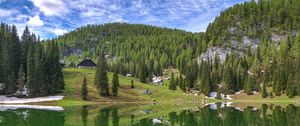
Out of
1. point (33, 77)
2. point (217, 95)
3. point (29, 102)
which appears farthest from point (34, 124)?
point (217, 95)

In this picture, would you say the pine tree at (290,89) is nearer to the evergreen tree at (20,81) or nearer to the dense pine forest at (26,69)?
the dense pine forest at (26,69)

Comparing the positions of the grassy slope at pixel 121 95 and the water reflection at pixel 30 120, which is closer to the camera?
the water reflection at pixel 30 120

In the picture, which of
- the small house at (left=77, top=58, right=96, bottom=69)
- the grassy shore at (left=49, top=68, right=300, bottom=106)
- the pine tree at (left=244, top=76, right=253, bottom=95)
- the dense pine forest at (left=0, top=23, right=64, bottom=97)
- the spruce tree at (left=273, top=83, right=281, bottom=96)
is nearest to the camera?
the dense pine forest at (left=0, top=23, right=64, bottom=97)

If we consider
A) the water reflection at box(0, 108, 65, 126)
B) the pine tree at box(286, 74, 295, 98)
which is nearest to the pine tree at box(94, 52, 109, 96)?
the water reflection at box(0, 108, 65, 126)

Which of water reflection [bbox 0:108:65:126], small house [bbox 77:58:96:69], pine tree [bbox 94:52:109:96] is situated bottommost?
water reflection [bbox 0:108:65:126]

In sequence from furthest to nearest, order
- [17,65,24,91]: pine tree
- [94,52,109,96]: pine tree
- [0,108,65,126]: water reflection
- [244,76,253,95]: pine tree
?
1. [244,76,253,95]: pine tree
2. [94,52,109,96]: pine tree
3. [17,65,24,91]: pine tree
4. [0,108,65,126]: water reflection

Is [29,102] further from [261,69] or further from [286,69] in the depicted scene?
[261,69]

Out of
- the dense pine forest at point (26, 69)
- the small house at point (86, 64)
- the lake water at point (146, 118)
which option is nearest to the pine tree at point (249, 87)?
the dense pine forest at point (26, 69)

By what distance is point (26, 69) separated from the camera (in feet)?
421

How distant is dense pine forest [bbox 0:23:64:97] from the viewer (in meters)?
117

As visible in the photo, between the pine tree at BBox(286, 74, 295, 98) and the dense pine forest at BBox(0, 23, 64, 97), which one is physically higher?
the dense pine forest at BBox(0, 23, 64, 97)

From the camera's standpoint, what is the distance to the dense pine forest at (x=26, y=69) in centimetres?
11688

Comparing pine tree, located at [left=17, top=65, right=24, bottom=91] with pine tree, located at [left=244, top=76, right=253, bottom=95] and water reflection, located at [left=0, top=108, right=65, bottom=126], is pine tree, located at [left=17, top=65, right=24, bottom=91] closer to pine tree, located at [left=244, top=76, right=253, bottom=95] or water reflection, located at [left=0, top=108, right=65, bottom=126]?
water reflection, located at [left=0, top=108, right=65, bottom=126]

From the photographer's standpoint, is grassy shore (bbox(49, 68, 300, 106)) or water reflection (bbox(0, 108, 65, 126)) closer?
water reflection (bbox(0, 108, 65, 126))
